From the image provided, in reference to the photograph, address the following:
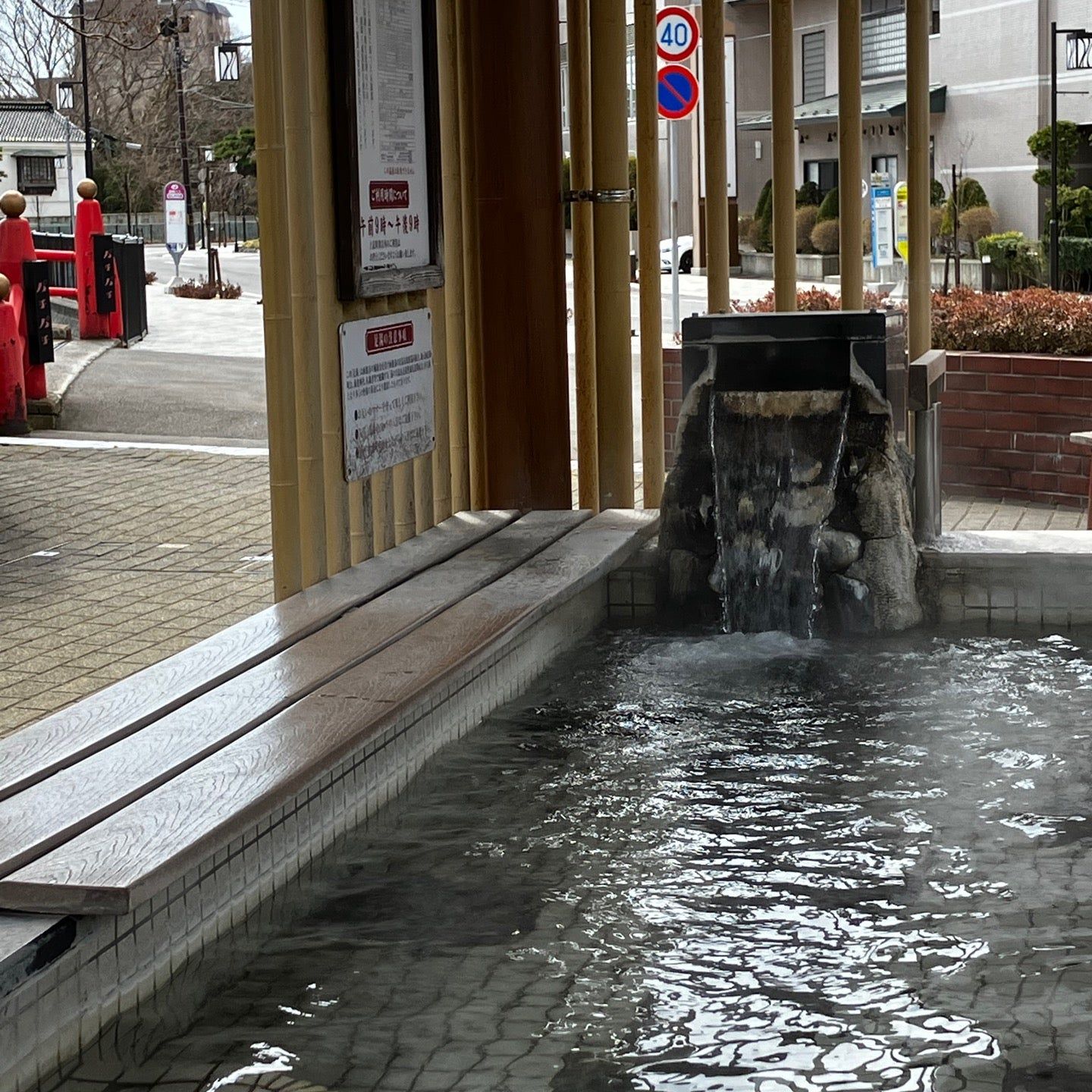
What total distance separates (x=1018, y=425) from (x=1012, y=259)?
908 inches

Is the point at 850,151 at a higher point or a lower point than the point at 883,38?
lower

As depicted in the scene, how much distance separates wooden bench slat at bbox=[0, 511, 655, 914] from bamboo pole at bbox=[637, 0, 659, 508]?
1.51 m

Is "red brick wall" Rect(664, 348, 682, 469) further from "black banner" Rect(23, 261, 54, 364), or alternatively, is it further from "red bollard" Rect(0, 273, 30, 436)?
"black banner" Rect(23, 261, 54, 364)

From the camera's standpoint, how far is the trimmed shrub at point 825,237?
34522 mm

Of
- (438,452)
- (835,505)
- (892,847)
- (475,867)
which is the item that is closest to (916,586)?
(835,505)

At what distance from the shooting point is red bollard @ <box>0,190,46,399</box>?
12.7m

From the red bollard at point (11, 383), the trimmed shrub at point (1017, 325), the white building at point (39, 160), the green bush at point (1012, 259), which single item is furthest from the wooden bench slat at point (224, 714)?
the white building at point (39, 160)

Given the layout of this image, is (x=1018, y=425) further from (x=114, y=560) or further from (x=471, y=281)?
(x=114, y=560)

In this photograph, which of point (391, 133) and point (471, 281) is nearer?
point (391, 133)

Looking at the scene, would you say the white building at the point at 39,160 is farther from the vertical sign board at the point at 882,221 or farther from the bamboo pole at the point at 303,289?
the bamboo pole at the point at 303,289

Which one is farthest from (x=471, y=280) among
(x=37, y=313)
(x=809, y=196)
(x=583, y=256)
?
(x=809, y=196)

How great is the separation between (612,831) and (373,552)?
201 centimetres

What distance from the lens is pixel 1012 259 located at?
3102cm

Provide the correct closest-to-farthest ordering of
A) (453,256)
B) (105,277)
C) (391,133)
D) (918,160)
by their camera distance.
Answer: (391,133)
(453,256)
(918,160)
(105,277)
